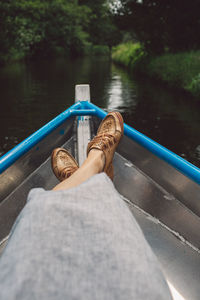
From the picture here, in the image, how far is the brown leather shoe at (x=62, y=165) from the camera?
1.43 metres

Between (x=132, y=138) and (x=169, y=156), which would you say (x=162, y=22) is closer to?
(x=132, y=138)

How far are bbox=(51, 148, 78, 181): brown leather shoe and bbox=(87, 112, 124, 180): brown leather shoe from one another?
176mm

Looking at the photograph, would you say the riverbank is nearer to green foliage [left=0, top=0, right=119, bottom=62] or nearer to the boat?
green foliage [left=0, top=0, right=119, bottom=62]

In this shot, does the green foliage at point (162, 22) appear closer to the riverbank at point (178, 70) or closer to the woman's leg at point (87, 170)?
the riverbank at point (178, 70)

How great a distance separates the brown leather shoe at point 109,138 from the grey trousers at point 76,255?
1.81 feet

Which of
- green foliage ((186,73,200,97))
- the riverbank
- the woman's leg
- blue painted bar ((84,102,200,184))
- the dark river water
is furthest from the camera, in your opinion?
the riverbank

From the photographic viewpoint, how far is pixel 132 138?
1669mm

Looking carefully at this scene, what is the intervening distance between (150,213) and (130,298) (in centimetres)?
121

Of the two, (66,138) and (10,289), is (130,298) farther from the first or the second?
(66,138)

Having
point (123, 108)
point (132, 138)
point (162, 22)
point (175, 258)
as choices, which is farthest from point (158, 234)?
point (162, 22)

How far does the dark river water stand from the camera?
4.73 metres

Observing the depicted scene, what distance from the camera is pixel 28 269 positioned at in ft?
1.86

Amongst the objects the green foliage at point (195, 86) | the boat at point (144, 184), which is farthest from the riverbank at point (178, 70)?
the boat at point (144, 184)

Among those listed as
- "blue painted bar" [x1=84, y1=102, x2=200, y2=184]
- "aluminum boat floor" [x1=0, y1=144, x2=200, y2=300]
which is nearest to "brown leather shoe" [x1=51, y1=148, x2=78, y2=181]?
"aluminum boat floor" [x1=0, y1=144, x2=200, y2=300]
